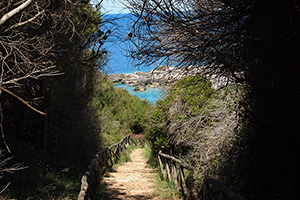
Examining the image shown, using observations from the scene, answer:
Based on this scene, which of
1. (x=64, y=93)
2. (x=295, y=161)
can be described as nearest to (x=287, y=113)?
(x=295, y=161)

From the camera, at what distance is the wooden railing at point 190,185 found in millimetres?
3681

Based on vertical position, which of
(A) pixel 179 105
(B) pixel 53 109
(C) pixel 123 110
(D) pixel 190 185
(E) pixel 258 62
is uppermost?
(C) pixel 123 110


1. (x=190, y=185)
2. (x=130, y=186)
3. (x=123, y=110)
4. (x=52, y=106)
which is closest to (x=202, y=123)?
(x=190, y=185)

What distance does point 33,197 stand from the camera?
550 cm

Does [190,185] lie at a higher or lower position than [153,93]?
lower

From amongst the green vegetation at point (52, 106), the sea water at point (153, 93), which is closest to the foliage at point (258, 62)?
the sea water at point (153, 93)

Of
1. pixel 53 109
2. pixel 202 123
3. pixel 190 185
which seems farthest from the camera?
pixel 53 109

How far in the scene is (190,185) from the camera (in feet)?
17.6

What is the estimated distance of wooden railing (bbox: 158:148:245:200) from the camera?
368cm

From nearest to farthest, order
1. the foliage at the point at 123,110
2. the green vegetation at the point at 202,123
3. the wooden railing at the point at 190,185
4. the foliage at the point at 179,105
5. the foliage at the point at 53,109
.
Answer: the wooden railing at the point at 190,185
the green vegetation at the point at 202,123
the foliage at the point at 53,109
the foliage at the point at 179,105
the foliage at the point at 123,110

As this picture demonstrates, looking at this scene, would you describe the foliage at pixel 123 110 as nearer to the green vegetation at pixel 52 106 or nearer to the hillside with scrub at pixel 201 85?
the green vegetation at pixel 52 106

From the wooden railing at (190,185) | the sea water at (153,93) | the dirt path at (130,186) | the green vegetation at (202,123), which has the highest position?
the sea water at (153,93)

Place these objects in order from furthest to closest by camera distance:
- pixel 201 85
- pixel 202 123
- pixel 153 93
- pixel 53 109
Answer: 1. pixel 53 109
2. pixel 153 93
3. pixel 202 123
4. pixel 201 85

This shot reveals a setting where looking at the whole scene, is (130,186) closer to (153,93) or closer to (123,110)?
(153,93)
